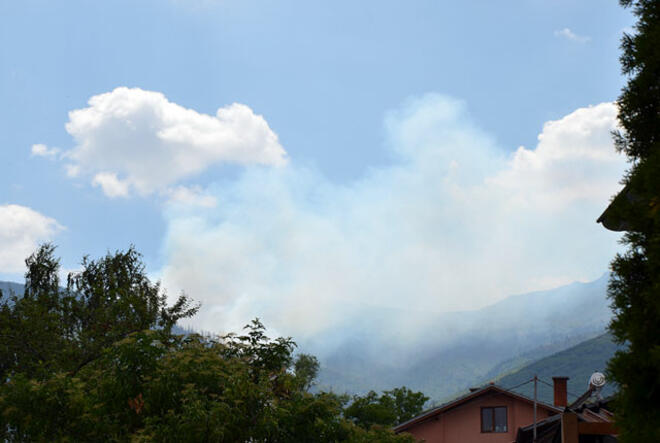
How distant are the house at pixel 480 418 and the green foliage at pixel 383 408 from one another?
1274 cm

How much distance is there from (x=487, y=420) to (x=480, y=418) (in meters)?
0.49

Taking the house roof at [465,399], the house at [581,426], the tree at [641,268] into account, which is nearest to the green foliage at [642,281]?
the tree at [641,268]

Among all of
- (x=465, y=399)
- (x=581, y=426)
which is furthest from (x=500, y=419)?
(x=581, y=426)

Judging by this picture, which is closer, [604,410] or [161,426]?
[161,426]

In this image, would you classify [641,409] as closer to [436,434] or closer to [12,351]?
[12,351]

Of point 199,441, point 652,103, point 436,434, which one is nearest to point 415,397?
point 436,434

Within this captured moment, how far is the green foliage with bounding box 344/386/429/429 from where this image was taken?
65.4m

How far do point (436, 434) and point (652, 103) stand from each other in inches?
1726

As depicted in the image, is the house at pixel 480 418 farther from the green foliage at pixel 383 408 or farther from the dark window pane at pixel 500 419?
the green foliage at pixel 383 408

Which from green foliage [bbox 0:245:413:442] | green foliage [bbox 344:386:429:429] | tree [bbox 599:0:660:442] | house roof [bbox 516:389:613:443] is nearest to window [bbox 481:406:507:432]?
green foliage [bbox 344:386:429:429]

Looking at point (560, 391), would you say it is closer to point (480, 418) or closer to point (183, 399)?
point (480, 418)

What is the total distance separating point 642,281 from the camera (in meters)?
6.50

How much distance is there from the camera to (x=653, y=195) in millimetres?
6051

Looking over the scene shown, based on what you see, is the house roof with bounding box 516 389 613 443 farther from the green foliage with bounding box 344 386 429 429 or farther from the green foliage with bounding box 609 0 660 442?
the green foliage with bounding box 344 386 429 429
